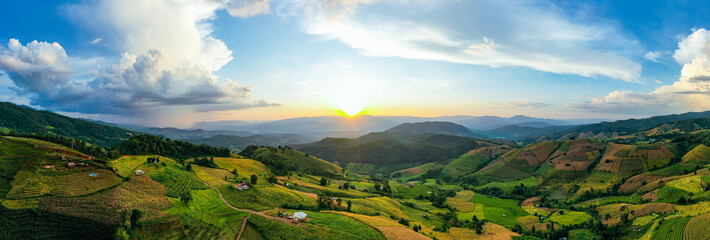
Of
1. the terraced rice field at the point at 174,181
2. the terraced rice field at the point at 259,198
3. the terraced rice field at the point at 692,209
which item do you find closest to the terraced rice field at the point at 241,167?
the terraced rice field at the point at 174,181

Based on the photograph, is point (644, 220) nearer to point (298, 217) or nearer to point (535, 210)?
point (535, 210)

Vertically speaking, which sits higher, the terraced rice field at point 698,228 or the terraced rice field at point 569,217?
the terraced rice field at point 698,228

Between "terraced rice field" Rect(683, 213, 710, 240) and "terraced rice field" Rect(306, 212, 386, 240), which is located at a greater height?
"terraced rice field" Rect(306, 212, 386, 240)

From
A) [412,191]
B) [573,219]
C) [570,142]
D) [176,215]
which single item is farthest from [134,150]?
[570,142]

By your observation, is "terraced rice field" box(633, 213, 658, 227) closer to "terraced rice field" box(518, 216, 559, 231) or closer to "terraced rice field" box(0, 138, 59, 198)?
"terraced rice field" box(518, 216, 559, 231)

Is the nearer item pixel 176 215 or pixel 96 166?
pixel 176 215

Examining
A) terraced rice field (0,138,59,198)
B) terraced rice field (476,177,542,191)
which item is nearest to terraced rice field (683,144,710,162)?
terraced rice field (476,177,542,191)

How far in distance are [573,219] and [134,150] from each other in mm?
152994

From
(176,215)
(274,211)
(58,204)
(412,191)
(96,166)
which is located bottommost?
(412,191)

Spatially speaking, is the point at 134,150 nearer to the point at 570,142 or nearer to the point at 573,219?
the point at 573,219

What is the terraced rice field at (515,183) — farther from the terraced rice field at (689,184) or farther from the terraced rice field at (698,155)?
the terraced rice field at (698,155)

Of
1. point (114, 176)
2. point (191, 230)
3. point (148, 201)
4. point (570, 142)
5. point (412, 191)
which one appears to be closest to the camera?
point (191, 230)

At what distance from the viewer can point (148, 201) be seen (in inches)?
1745

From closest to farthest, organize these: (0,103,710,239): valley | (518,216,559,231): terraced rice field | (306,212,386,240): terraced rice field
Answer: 1. (0,103,710,239): valley
2. (306,212,386,240): terraced rice field
3. (518,216,559,231): terraced rice field
